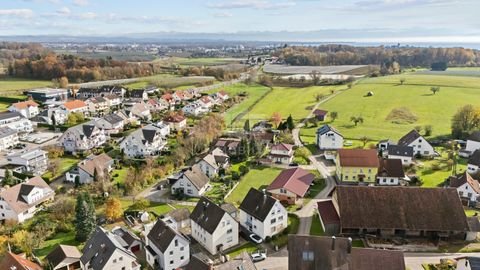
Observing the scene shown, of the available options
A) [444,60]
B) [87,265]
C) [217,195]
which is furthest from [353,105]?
[444,60]

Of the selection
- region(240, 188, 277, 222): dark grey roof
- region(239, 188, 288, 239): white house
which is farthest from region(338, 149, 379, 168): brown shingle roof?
region(240, 188, 277, 222): dark grey roof

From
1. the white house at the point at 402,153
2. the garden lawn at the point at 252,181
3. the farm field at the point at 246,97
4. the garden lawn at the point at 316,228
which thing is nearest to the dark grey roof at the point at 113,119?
the farm field at the point at 246,97

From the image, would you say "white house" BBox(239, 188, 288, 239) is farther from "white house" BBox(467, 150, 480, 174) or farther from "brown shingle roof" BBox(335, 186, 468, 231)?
"white house" BBox(467, 150, 480, 174)

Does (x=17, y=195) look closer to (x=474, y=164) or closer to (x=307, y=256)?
(x=307, y=256)

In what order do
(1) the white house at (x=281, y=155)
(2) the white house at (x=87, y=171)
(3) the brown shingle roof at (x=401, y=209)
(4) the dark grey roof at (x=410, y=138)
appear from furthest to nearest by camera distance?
(4) the dark grey roof at (x=410, y=138) → (1) the white house at (x=281, y=155) → (2) the white house at (x=87, y=171) → (3) the brown shingle roof at (x=401, y=209)

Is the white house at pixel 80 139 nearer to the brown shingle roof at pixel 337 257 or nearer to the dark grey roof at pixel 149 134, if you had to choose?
the dark grey roof at pixel 149 134
